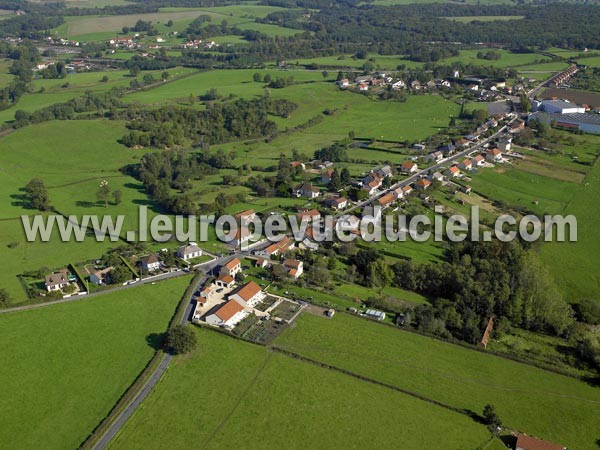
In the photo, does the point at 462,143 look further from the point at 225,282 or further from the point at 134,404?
the point at 134,404

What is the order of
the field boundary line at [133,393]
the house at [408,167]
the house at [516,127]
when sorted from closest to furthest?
the field boundary line at [133,393], the house at [408,167], the house at [516,127]

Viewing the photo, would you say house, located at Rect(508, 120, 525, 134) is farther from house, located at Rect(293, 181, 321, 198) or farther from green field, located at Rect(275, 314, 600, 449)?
green field, located at Rect(275, 314, 600, 449)

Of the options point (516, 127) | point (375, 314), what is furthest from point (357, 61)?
point (375, 314)

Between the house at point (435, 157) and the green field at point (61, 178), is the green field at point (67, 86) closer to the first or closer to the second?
the green field at point (61, 178)

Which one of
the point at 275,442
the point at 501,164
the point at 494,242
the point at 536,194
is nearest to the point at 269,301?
the point at 275,442

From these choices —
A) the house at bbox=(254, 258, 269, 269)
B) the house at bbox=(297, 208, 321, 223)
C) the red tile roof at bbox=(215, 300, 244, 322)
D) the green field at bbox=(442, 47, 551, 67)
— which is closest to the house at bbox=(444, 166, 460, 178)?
the house at bbox=(297, 208, 321, 223)

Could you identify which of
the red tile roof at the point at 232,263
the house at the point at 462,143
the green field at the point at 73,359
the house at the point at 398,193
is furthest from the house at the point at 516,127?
the green field at the point at 73,359
